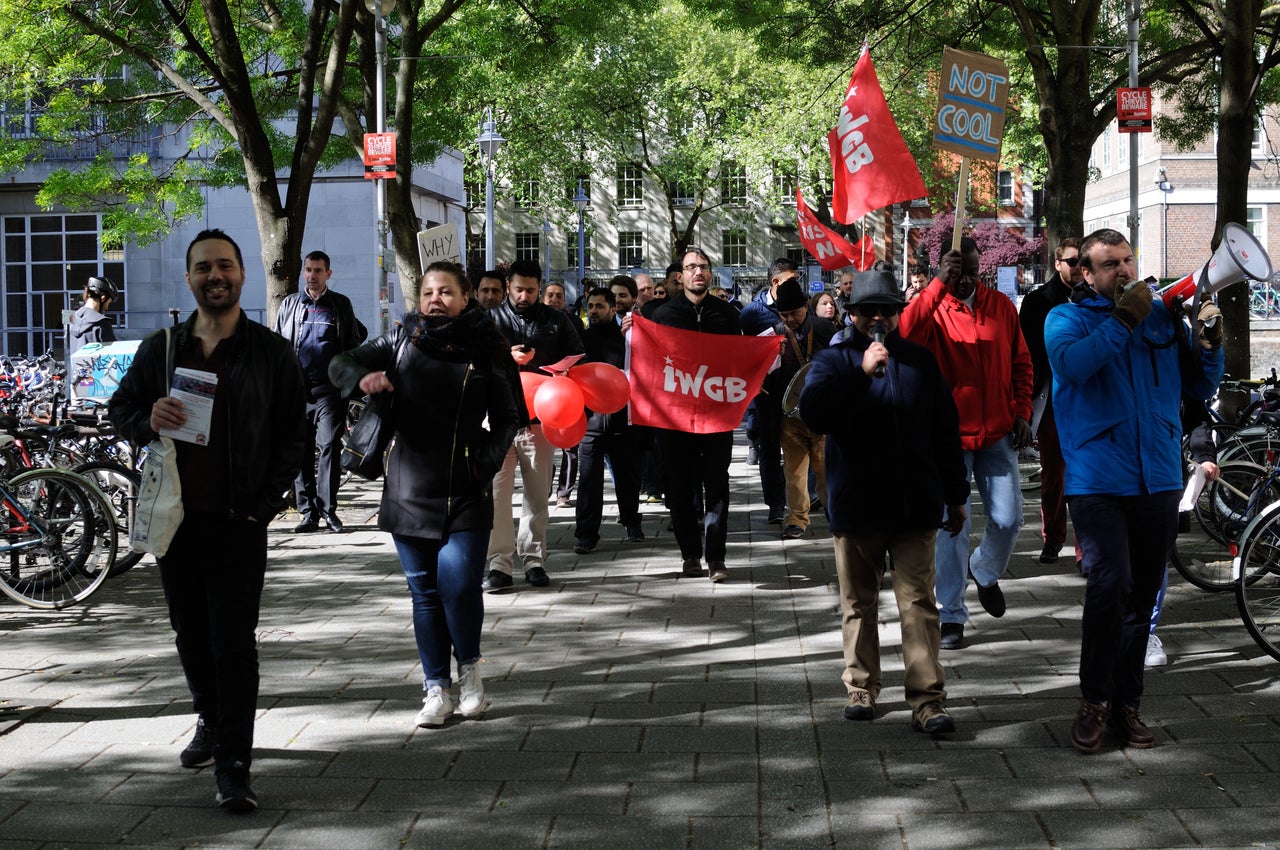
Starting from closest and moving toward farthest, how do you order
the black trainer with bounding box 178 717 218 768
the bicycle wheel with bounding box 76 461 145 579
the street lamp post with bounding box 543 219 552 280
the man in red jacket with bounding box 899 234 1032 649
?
the black trainer with bounding box 178 717 218 768, the man in red jacket with bounding box 899 234 1032 649, the bicycle wheel with bounding box 76 461 145 579, the street lamp post with bounding box 543 219 552 280

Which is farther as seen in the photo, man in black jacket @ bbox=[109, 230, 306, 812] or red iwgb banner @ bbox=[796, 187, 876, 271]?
red iwgb banner @ bbox=[796, 187, 876, 271]

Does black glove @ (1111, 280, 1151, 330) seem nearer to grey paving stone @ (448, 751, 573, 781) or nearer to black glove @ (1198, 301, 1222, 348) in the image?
black glove @ (1198, 301, 1222, 348)

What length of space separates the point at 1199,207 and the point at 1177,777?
48048 millimetres

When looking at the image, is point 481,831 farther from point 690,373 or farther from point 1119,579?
point 690,373

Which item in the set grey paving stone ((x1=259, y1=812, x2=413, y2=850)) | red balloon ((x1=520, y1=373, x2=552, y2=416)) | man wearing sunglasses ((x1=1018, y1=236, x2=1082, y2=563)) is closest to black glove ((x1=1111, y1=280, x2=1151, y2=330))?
grey paving stone ((x1=259, y1=812, x2=413, y2=850))

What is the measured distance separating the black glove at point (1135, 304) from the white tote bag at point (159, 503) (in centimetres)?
337

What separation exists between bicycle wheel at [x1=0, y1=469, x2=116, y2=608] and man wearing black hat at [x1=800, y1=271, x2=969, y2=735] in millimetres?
4686

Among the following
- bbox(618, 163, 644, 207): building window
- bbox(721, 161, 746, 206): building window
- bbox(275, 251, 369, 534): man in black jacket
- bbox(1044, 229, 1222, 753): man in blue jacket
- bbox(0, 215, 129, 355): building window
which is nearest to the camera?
bbox(1044, 229, 1222, 753): man in blue jacket

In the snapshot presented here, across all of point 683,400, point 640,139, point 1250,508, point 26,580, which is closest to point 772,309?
point 683,400

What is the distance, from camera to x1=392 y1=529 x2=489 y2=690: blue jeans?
5.88 m

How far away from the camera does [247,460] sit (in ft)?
16.4

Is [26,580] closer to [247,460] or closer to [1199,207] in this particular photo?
[247,460]

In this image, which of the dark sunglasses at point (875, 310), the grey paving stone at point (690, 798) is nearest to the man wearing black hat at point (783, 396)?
the dark sunglasses at point (875, 310)

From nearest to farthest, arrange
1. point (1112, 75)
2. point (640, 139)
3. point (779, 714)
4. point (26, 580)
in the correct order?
point (779, 714) → point (26, 580) → point (1112, 75) → point (640, 139)
